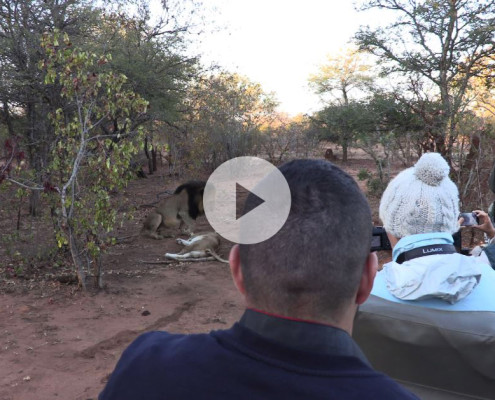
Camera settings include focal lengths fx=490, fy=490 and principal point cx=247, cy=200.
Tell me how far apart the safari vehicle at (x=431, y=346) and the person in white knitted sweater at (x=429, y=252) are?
0.05 m

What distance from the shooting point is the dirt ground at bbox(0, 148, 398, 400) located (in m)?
3.61

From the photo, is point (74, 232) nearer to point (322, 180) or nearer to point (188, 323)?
point (188, 323)

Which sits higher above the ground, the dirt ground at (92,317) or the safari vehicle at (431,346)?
the safari vehicle at (431,346)

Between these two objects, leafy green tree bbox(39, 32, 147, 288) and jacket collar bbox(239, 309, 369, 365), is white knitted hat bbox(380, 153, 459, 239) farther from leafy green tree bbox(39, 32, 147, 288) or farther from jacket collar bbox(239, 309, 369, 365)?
leafy green tree bbox(39, 32, 147, 288)

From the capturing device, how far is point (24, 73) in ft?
26.2

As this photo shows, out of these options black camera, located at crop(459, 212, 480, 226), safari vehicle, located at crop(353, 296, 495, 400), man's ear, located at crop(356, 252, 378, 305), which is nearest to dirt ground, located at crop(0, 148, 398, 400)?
safari vehicle, located at crop(353, 296, 495, 400)

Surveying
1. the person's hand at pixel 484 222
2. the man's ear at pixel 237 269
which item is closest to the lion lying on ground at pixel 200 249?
the person's hand at pixel 484 222

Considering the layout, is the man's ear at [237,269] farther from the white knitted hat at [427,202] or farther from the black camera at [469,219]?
the black camera at [469,219]

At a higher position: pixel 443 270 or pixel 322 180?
pixel 322 180

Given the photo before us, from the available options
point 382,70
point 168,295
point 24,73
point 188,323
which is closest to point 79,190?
point 168,295

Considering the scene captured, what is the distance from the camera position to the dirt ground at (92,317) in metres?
3.61

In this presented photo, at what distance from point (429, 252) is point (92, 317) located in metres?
3.91

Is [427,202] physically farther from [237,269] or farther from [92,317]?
[92,317]

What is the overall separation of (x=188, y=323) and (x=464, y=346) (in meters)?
3.52
